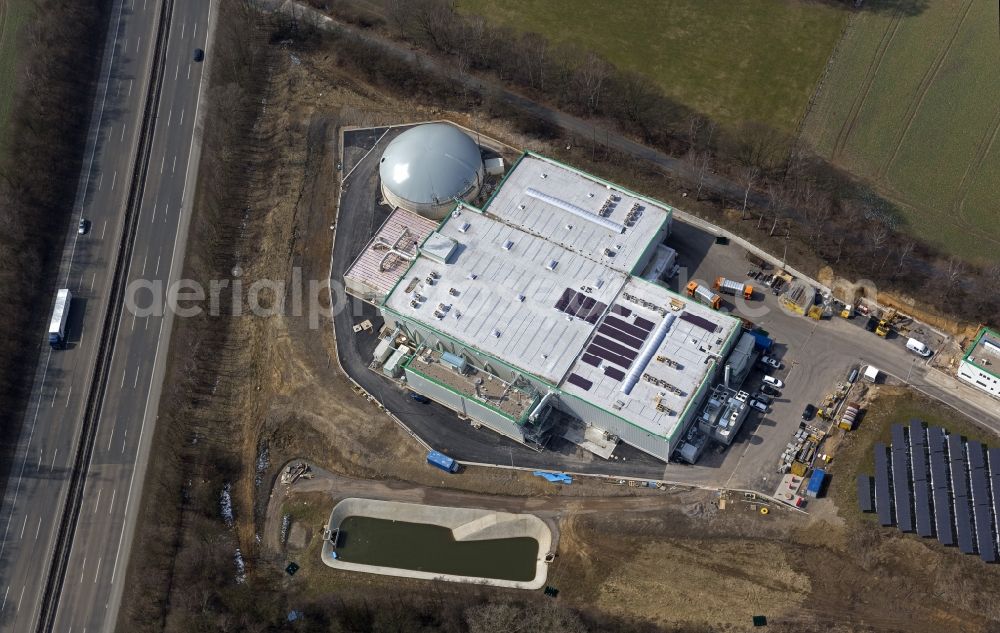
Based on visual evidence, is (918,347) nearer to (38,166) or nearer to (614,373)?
(614,373)

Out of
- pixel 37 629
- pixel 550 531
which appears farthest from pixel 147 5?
pixel 550 531

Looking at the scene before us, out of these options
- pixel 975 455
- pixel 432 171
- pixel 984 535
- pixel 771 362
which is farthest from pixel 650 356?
pixel 432 171

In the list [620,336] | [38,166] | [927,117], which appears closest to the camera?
[620,336]

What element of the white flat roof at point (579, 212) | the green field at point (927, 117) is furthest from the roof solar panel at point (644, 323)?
the green field at point (927, 117)

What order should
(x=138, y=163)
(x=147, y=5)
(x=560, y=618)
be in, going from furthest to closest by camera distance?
(x=147, y=5) → (x=138, y=163) → (x=560, y=618)

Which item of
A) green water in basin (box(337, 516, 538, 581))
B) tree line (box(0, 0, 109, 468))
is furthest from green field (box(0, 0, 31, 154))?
green water in basin (box(337, 516, 538, 581))

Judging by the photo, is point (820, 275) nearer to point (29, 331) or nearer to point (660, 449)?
point (660, 449)
